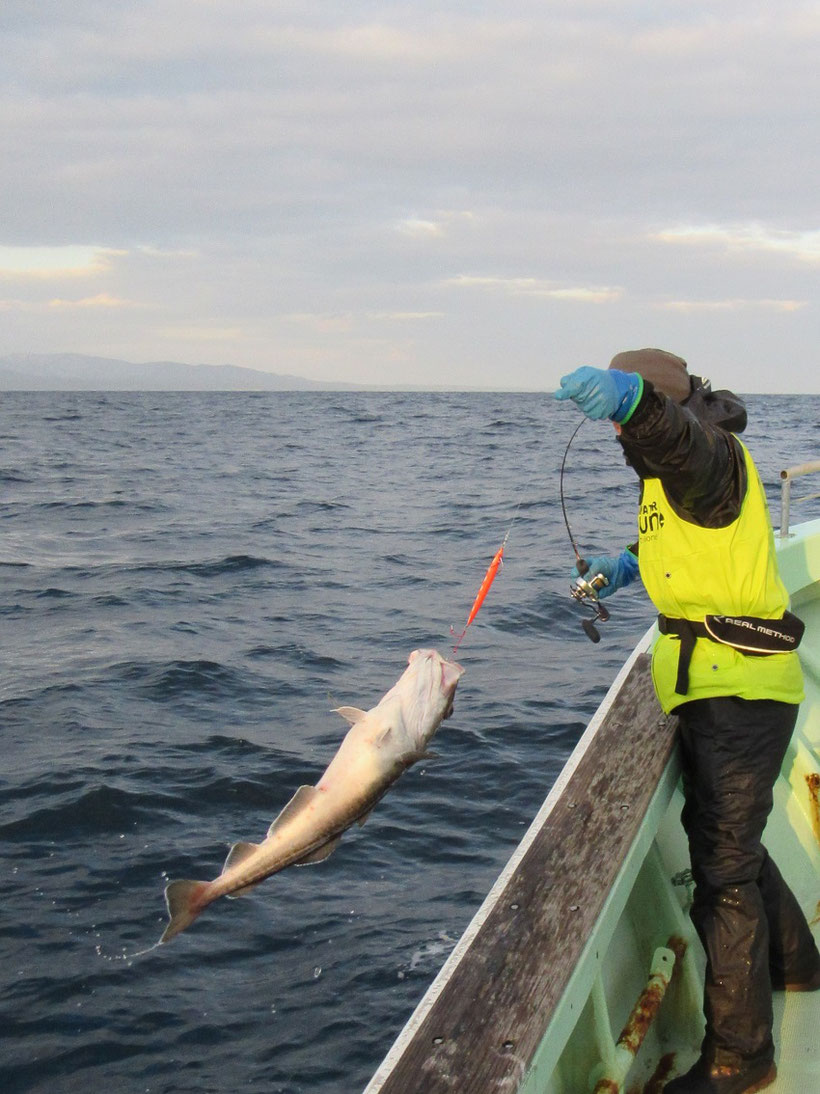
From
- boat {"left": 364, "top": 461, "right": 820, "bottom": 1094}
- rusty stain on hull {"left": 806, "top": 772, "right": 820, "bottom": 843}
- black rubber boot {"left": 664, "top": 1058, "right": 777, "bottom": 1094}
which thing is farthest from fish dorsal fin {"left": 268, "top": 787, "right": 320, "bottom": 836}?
rusty stain on hull {"left": 806, "top": 772, "right": 820, "bottom": 843}

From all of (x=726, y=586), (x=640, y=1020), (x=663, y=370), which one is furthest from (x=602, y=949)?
(x=663, y=370)

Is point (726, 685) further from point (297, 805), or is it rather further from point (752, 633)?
point (297, 805)

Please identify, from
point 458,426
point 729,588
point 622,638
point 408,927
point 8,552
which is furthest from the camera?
point 458,426

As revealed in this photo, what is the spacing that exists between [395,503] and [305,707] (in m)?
16.2

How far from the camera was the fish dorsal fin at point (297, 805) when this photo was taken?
9.15ft

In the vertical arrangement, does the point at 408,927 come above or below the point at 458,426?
below

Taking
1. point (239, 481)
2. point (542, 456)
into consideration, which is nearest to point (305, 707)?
point (239, 481)

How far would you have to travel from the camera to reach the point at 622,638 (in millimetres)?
12289

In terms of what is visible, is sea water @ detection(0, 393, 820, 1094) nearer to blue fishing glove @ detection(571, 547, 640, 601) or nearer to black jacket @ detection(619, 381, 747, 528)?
blue fishing glove @ detection(571, 547, 640, 601)

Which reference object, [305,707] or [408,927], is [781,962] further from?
[305,707]

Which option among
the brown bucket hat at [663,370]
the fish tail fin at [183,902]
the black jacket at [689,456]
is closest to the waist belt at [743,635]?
the black jacket at [689,456]

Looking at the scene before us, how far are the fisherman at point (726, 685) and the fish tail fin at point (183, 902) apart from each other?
1990 millimetres

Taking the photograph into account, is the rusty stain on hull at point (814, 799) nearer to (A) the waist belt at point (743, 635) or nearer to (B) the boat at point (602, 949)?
(B) the boat at point (602, 949)

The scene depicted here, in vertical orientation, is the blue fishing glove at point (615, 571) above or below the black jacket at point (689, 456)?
below
